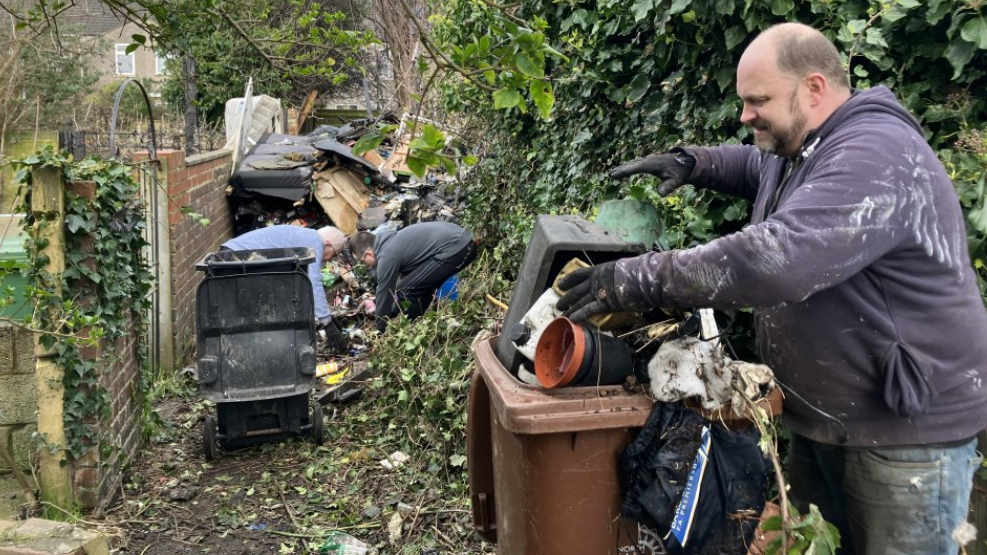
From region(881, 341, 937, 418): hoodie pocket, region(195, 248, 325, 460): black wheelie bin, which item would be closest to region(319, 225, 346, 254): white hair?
region(195, 248, 325, 460): black wheelie bin

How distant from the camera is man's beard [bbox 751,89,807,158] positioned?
218cm

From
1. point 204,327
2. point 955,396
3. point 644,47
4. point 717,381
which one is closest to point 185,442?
point 204,327

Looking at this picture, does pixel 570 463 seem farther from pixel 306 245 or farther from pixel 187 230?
pixel 187 230

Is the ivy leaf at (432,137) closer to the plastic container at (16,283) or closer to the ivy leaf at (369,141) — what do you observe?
the ivy leaf at (369,141)

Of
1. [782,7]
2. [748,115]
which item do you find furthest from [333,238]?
[748,115]

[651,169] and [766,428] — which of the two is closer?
[766,428]

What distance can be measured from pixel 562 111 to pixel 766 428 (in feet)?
12.8

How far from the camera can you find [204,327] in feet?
16.9

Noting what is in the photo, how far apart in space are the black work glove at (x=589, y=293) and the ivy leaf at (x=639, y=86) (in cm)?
224

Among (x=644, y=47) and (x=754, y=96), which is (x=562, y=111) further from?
(x=754, y=96)

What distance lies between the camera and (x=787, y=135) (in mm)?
2215

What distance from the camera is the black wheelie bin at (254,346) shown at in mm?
5156

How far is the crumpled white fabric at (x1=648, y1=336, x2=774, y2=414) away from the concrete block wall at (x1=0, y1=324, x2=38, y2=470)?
349cm

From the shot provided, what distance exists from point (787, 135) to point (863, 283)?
1.61 feet
